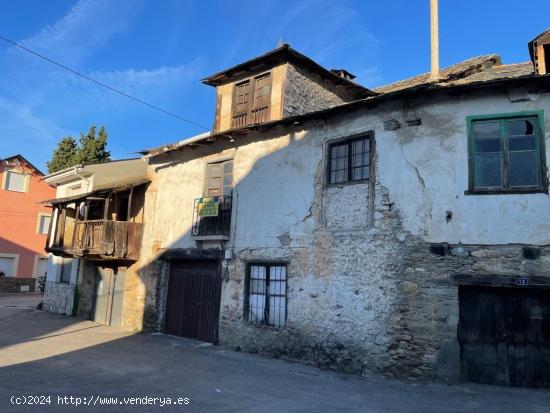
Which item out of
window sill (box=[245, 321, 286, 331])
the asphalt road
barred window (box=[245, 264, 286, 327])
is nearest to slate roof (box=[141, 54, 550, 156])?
barred window (box=[245, 264, 286, 327])

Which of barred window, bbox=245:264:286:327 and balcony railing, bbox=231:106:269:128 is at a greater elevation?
balcony railing, bbox=231:106:269:128

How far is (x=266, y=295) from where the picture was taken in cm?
1177

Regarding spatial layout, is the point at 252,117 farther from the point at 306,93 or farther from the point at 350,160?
the point at 350,160

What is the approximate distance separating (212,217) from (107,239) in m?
4.21

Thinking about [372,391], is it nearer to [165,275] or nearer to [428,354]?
[428,354]

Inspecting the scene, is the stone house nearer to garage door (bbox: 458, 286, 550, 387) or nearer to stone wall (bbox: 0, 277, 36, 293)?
garage door (bbox: 458, 286, 550, 387)

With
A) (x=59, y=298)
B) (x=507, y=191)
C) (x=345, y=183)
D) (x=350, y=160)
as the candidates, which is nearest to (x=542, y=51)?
(x=507, y=191)

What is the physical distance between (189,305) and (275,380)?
5706 millimetres

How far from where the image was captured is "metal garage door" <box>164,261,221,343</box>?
13.0m

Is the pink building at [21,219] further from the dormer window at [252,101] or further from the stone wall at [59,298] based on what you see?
the dormer window at [252,101]

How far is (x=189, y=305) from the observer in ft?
45.5

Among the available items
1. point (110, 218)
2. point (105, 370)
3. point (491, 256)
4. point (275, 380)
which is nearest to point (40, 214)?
point (110, 218)

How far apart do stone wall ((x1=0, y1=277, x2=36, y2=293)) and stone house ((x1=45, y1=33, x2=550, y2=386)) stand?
2053 centimetres

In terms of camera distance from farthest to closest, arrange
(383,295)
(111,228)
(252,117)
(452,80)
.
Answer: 1. (111,228)
2. (252,117)
3. (452,80)
4. (383,295)
